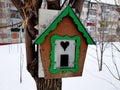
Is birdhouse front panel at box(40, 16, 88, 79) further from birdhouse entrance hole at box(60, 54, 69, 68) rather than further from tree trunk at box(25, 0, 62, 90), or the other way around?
tree trunk at box(25, 0, 62, 90)

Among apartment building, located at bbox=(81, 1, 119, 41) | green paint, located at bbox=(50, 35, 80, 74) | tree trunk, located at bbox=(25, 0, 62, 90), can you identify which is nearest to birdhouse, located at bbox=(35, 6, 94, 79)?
green paint, located at bbox=(50, 35, 80, 74)

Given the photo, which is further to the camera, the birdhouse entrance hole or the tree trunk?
the tree trunk

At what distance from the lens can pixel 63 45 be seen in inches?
47.7

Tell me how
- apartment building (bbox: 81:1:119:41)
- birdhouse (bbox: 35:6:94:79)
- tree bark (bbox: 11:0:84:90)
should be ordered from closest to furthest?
birdhouse (bbox: 35:6:94:79)
tree bark (bbox: 11:0:84:90)
apartment building (bbox: 81:1:119:41)

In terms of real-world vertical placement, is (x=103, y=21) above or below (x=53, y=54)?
above

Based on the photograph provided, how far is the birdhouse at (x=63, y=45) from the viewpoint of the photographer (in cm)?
116

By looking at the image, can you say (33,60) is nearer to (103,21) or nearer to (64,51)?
(64,51)

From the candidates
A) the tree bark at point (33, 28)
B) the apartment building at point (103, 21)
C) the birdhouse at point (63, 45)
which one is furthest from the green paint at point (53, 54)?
the apartment building at point (103, 21)

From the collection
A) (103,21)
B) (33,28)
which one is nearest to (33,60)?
(33,28)

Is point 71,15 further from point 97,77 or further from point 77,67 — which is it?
point 97,77

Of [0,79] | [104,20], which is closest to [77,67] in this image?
[0,79]

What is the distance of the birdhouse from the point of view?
1155 millimetres

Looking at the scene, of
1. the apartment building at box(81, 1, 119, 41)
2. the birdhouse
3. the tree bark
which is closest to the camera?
the birdhouse

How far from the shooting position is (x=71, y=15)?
1173mm
